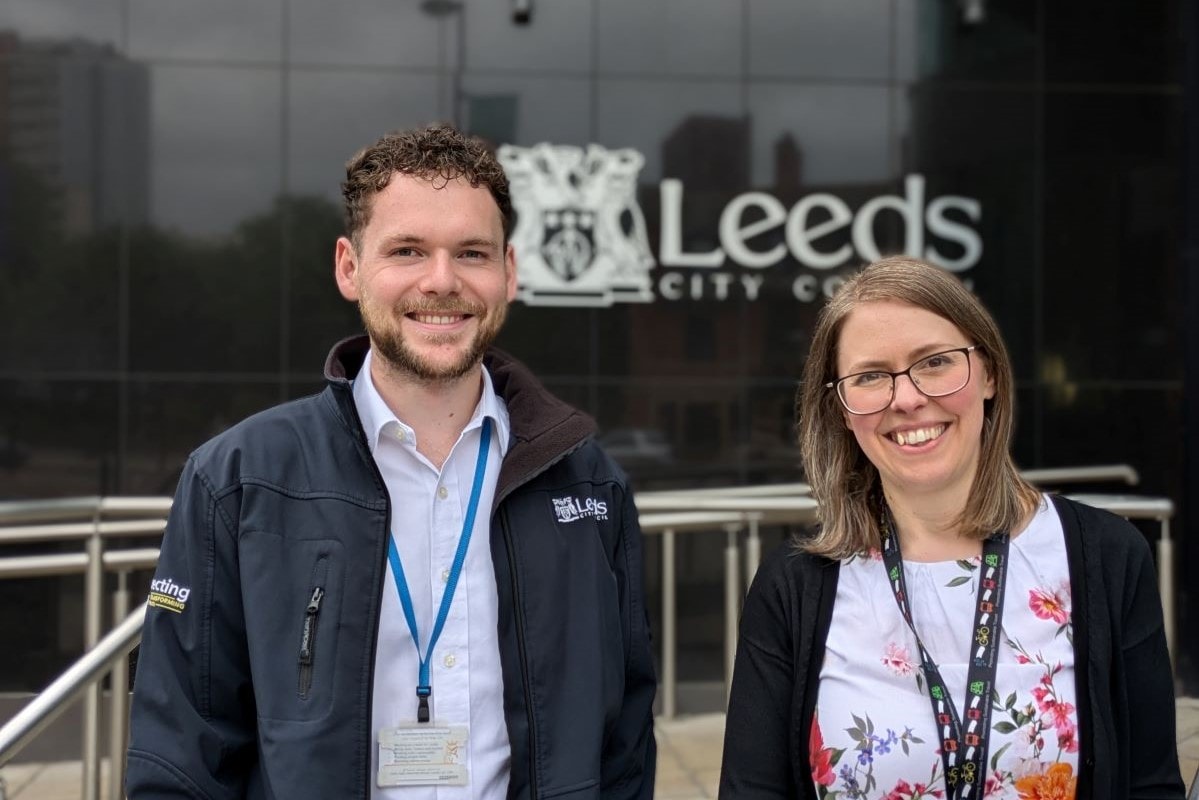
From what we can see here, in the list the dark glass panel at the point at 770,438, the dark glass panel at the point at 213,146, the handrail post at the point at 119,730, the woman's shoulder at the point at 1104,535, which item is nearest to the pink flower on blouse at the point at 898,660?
the woman's shoulder at the point at 1104,535

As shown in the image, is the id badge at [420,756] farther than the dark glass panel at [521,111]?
No

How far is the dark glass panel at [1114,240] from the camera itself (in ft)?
24.9

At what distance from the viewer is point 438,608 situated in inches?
76.7

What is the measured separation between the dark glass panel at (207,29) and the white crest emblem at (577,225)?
1.61 meters

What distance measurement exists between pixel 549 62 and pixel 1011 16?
2.99 metres

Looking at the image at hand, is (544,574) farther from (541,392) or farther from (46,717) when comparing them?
(46,717)

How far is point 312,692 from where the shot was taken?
6.04 ft

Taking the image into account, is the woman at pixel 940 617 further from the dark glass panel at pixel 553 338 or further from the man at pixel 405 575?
the dark glass panel at pixel 553 338

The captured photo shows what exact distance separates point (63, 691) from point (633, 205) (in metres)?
5.21

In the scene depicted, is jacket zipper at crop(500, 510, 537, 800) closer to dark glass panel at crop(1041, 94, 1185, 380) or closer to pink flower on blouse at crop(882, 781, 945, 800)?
pink flower on blouse at crop(882, 781, 945, 800)

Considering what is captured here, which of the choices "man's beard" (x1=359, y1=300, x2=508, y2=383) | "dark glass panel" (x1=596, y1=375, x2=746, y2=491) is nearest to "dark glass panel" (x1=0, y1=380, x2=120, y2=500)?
"dark glass panel" (x1=596, y1=375, x2=746, y2=491)

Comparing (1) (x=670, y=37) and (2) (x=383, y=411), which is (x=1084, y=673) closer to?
(2) (x=383, y=411)

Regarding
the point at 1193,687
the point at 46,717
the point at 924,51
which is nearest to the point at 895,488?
the point at 46,717

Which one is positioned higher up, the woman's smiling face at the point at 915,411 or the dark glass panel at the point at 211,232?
the dark glass panel at the point at 211,232
